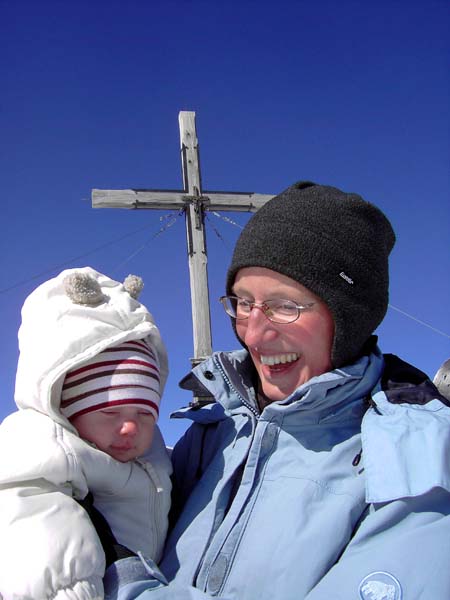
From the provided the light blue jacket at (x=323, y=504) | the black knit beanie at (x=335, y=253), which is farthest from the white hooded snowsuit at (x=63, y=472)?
the black knit beanie at (x=335, y=253)

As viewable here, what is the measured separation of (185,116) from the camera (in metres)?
5.66

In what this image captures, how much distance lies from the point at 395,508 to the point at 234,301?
1065mm

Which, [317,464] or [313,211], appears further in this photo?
[313,211]

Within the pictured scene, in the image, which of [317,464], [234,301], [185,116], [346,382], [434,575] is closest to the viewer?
[434,575]

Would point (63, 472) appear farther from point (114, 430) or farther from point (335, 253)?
point (335, 253)

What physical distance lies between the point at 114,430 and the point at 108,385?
154mm

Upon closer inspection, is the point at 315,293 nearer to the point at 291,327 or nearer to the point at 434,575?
the point at 291,327

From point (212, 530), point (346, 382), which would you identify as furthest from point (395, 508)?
point (212, 530)

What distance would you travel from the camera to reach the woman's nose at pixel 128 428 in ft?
6.43

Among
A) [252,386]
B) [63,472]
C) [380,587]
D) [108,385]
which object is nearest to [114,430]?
[108,385]

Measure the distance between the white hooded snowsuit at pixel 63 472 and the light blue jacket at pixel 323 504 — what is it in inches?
5.7

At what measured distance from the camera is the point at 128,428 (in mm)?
1963

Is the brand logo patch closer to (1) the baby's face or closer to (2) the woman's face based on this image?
(2) the woman's face

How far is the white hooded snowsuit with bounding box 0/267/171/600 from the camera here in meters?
1.53
